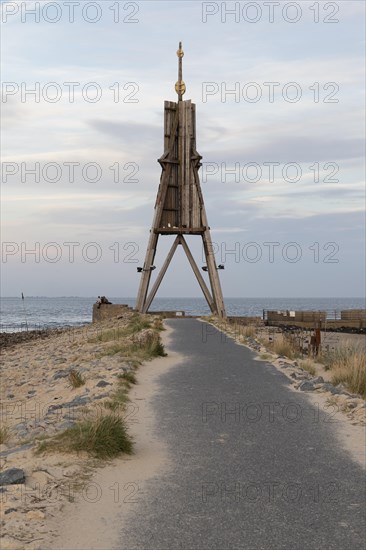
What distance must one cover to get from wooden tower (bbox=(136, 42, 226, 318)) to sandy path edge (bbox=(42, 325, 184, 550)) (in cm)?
2395

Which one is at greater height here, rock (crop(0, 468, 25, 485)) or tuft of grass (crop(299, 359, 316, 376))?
tuft of grass (crop(299, 359, 316, 376))

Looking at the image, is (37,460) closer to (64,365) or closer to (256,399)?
(256,399)

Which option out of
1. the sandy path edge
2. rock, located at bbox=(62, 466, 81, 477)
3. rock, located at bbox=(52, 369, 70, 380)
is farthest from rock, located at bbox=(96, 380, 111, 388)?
rock, located at bbox=(62, 466, 81, 477)

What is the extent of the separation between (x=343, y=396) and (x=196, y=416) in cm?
338

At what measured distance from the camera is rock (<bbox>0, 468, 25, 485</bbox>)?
6215 mm

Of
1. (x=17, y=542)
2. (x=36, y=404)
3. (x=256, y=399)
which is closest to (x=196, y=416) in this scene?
(x=256, y=399)

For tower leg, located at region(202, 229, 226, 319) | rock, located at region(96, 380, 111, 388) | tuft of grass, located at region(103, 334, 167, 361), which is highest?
tower leg, located at region(202, 229, 226, 319)

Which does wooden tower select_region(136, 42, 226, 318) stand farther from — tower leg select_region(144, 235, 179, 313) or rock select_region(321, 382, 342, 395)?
rock select_region(321, 382, 342, 395)

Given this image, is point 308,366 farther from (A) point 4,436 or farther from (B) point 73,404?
(A) point 4,436

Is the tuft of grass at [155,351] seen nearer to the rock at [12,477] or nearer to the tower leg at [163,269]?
the rock at [12,477]

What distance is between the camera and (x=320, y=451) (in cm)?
809

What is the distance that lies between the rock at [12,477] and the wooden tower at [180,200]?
26476mm

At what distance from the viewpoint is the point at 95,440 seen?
7527mm

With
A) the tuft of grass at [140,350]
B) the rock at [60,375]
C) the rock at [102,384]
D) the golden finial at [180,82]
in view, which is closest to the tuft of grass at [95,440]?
the rock at [102,384]
